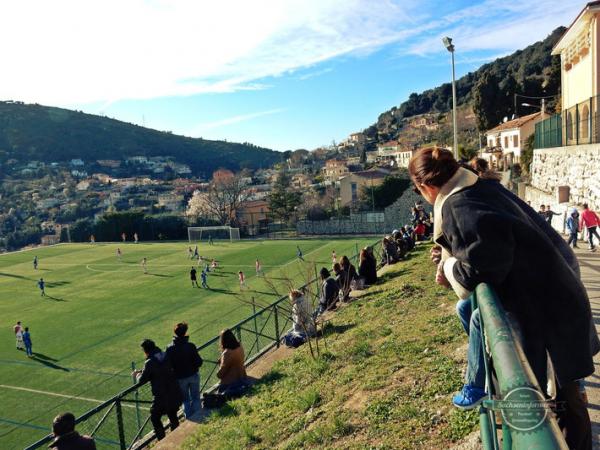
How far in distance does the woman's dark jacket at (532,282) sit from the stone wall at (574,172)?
13696mm

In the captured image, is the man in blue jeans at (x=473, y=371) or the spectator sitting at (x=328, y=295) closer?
the man in blue jeans at (x=473, y=371)

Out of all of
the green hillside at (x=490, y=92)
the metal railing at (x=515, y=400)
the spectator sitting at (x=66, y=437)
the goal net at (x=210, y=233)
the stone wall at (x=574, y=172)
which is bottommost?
the goal net at (x=210, y=233)

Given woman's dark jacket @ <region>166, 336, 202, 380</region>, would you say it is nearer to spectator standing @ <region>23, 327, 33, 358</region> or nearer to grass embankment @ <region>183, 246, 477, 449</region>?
grass embankment @ <region>183, 246, 477, 449</region>

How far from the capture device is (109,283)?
113 feet

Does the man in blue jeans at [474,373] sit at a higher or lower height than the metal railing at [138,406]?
higher

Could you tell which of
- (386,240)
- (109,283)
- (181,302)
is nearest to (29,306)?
(109,283)

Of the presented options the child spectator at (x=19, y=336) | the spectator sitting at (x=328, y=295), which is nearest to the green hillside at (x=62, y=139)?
the child spectator at (x=19, y=336)

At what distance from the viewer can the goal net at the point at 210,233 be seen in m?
56.6

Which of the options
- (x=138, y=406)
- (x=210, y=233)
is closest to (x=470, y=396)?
(x=138, y=406)

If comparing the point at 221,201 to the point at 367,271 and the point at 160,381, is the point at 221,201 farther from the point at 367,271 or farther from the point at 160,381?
the point at 160,381

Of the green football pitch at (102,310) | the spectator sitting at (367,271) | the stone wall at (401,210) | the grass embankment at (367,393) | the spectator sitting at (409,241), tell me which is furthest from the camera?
the stone wall at (401,210)

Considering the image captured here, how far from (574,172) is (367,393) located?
13166 millimetres

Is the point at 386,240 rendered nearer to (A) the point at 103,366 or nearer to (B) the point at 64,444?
(A) the point at 103,366

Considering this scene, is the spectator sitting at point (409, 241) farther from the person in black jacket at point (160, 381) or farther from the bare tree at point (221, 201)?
the bare tree at point (221, 201)
